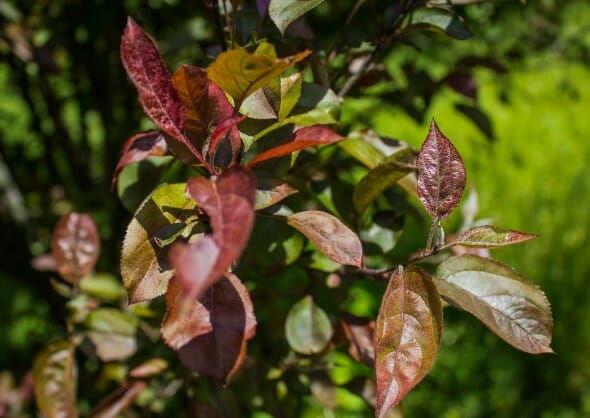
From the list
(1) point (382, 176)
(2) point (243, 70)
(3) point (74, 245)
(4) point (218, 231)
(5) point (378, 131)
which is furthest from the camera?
(5) point (378, 131)

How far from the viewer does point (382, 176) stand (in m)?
0.81

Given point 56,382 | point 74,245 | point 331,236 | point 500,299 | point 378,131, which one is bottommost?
point 378,131

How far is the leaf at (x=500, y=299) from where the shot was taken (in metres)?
0.73

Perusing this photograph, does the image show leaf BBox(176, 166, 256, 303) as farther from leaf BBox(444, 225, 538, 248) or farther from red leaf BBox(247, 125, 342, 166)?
leaf BBox(444, 225, 538, 248)

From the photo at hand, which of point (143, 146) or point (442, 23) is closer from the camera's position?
point (143, 146)

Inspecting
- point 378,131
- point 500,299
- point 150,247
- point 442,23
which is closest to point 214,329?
point 150,247

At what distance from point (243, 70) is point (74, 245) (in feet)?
2.18

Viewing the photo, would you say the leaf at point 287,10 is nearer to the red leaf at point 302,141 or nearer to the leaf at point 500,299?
the red leaf at point 302,141

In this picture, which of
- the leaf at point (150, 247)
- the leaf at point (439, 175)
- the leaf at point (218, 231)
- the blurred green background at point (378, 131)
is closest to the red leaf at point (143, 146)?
the leaf at point (150, 247)

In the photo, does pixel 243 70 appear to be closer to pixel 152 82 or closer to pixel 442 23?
pixel 152 82

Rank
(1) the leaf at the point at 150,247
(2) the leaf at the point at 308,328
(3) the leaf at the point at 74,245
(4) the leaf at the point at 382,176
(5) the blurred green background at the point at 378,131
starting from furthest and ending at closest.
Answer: (5) the blurred green background at the point at 378,131
(3) the leaf at the point at 74,245
(2) the leaf at the point at 308,328
(4) the leaf at the point at 382,176
(1) the leaf at the point at 150,247

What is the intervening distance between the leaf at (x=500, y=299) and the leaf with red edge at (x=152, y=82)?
13.2 inches

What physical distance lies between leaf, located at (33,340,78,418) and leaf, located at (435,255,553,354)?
0.64 meters

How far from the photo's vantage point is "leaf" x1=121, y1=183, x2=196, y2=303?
686 mm
